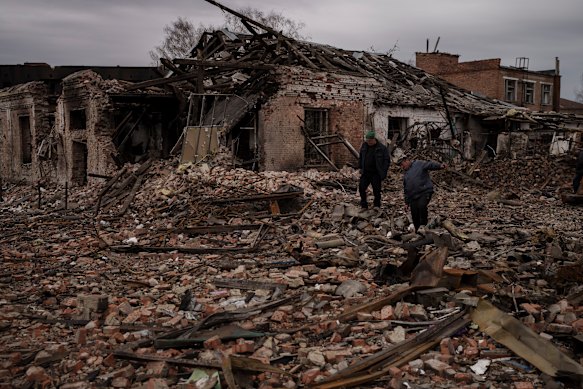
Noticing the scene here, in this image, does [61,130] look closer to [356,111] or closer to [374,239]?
[356,111]

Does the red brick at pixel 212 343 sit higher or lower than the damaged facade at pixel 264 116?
lower

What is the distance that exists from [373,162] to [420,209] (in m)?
2.18

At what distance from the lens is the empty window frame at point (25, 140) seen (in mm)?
20511

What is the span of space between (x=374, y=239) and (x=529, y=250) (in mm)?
2425

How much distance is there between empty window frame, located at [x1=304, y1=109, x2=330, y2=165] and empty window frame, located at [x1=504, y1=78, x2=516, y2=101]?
24087 millimetres

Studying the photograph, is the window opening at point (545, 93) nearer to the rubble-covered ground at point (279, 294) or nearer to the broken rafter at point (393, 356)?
the rubble-covered ground at point (279, 294)

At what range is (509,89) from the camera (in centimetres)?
3622

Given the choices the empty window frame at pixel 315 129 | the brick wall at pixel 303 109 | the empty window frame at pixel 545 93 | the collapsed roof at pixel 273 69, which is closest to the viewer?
the collapsed roof at pixel 273 69

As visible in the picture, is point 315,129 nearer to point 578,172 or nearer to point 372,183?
point 372,183

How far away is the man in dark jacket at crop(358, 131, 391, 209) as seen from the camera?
1035 cm

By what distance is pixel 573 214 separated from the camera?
1213cm

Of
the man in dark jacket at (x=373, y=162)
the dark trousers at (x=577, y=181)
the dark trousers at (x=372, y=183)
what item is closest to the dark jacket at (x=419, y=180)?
the man in dark jacket at (x=373, y=162)

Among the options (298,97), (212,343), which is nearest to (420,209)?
(212,343)

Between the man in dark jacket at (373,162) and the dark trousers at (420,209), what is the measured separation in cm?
174
